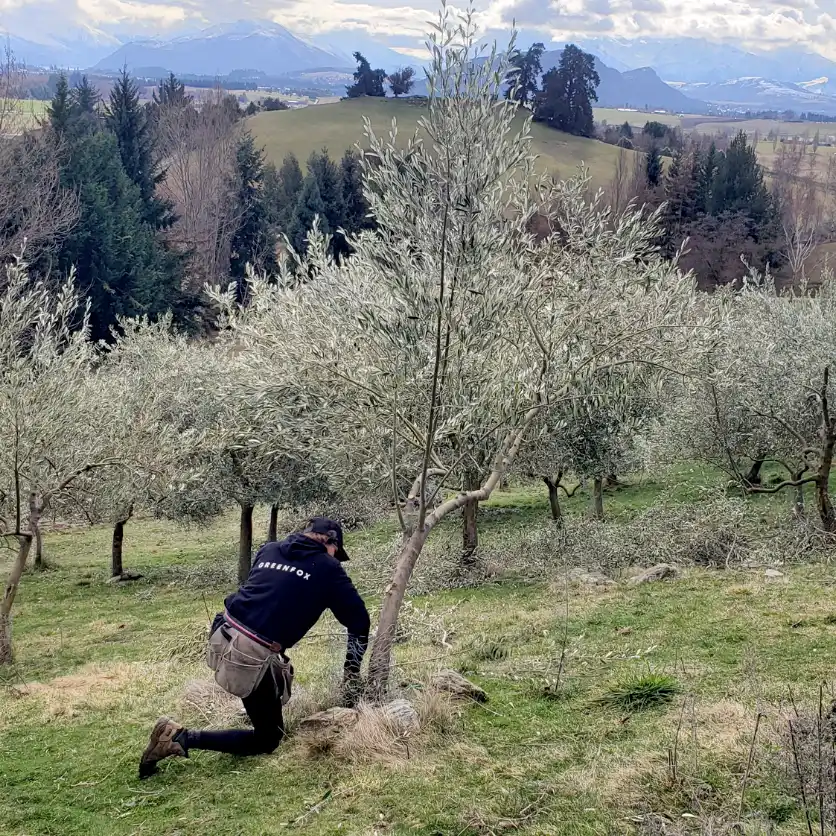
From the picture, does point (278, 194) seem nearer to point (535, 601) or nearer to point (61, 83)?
point (61, 83)

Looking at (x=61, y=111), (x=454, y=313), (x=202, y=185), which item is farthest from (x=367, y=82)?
(x=454, y=313)

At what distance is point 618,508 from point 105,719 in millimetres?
19487

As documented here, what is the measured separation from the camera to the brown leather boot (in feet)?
23.6

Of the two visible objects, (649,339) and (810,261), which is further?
(810,261)

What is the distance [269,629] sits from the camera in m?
6.89

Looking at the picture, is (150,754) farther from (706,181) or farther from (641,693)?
(706,181)

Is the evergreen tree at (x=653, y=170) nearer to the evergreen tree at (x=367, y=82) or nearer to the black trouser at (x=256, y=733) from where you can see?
the evergreen tree at (x=367, y=82)

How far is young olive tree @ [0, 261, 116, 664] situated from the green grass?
2829mm

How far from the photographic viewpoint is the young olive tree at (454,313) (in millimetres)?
7543

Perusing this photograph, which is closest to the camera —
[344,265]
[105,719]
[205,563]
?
[105,719]

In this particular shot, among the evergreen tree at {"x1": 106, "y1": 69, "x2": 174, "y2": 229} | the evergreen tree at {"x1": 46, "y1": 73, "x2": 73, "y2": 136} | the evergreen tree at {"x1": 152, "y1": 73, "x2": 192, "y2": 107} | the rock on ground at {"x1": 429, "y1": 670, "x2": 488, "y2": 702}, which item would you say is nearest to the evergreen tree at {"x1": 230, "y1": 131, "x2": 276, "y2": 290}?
the evergreen tree at {"x1": 106, "y1": 69, "x2": 174, "y2": 229}

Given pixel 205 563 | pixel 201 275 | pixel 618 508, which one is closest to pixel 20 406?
pixel 205 563

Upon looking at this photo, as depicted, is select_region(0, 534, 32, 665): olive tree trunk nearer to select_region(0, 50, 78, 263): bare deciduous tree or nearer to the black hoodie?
the black hoodie

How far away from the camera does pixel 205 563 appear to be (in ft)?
84.3
